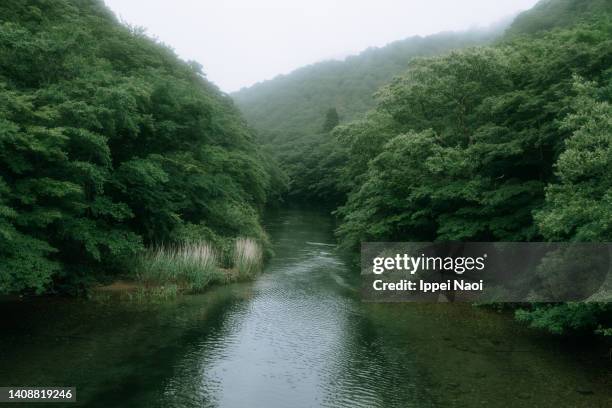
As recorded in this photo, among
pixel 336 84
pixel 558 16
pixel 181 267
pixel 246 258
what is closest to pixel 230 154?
pixel 246 258

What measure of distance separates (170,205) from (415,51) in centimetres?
13414

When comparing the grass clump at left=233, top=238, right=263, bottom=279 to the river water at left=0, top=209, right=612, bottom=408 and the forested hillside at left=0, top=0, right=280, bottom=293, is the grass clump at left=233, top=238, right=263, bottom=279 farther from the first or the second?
the river water at left=0, top=209, right=612, bottom=408

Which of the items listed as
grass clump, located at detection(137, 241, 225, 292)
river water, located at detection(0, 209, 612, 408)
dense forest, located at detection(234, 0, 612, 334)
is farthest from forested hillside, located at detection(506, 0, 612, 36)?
grass clump, located at detection(137, 241, 225, 292)

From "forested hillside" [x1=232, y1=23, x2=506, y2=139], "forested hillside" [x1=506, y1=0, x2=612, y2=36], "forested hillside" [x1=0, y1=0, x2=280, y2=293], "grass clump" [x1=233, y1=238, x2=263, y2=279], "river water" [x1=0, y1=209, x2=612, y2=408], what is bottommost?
"river water" [x1=0, y1=209, x2=612, y2=408]

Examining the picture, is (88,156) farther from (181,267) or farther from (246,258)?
(246,258)

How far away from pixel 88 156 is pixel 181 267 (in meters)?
5.51

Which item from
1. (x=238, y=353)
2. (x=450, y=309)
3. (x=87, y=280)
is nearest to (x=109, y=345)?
(x=238, y=353)

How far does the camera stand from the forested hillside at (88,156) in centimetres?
1419

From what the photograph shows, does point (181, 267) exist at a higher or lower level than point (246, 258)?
higher

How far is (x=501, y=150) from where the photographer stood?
17500 millimetres

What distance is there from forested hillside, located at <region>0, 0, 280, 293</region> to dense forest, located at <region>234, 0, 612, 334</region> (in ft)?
22.8

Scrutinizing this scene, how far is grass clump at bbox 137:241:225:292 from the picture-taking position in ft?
64.4

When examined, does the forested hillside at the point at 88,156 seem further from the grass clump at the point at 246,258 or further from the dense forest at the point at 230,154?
the grass clump at the point at 246,258

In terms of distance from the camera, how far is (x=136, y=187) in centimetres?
1947
